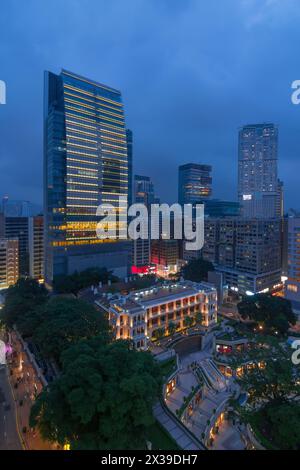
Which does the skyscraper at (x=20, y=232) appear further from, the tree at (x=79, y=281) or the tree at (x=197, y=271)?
the tree at (x=197, y=271)

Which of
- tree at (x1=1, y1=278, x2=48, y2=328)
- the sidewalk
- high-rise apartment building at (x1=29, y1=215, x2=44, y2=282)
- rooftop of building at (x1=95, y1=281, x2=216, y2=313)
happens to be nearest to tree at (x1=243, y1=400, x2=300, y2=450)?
the sidewalk

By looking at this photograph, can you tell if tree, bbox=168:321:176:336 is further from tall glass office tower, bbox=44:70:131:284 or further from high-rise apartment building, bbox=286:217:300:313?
tall glass office tower, bbox=44:70:131:284

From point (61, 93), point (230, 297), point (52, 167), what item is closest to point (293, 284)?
point (230, 297)

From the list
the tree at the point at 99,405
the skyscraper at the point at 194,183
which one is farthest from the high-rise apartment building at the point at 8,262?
the skyscraper at the point at 194,183

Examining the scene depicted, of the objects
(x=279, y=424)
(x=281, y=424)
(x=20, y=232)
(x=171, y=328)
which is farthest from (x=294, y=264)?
(x=20, y=232)

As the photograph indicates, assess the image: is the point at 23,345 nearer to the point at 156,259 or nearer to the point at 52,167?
the point at 52,167

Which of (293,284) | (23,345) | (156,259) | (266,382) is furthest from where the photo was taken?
(156,259)
